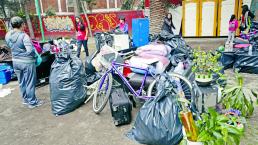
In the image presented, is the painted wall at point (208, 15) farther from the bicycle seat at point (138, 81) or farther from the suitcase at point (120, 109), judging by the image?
the suitcase at point (120, 109)

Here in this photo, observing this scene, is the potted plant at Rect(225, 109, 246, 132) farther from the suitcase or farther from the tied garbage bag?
the tied garbage bag

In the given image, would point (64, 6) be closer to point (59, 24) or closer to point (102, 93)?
point (59, 24)

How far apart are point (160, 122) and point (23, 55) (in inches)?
108

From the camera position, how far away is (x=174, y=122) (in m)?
2.82

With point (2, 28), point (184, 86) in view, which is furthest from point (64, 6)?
point (184, 86)

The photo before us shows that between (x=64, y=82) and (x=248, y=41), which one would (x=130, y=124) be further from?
(x=248, y=41)

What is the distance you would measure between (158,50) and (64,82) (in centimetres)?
171

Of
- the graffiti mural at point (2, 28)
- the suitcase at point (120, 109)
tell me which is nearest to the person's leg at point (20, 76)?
the suitcase at point (120, 109)

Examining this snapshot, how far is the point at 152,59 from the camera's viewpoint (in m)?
3.86

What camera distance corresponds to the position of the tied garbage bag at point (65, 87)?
13.1ft

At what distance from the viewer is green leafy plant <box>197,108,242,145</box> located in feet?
6.73

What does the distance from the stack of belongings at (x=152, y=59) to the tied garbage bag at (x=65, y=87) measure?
1.03m

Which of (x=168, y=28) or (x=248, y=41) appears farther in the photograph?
(x=168, y=28)

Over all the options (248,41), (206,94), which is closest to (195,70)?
(206,94)
